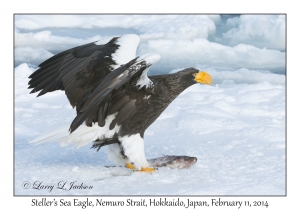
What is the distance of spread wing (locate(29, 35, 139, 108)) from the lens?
5.49m

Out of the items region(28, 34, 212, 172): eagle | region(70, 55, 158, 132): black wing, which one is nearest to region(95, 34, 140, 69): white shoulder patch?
region(28, 34, 212, 172): eagle

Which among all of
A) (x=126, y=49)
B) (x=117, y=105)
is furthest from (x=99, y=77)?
(x=126, y=49)

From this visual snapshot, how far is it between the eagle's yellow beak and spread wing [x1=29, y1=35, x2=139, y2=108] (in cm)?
71

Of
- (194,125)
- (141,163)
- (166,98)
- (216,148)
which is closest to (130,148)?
(141,163)

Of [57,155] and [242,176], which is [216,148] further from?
[57,155]

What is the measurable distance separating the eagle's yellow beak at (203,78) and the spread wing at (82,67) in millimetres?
714

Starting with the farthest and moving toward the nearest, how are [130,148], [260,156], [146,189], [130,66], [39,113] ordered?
[39,113]
[260,156]
[130,148]
[146,189]
[130,66]

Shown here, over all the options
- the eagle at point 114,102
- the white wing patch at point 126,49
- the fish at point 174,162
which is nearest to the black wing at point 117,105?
the eagle at point 114,102

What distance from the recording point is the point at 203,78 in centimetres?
589

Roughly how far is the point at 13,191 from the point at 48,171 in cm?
52

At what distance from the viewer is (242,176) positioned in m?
5.62

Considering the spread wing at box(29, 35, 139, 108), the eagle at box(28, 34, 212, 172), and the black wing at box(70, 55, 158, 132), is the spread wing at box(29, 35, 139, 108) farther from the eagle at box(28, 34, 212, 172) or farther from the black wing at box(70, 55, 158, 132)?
the black wing at box(70, 55, 158, 132)

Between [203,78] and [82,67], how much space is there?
1.30m
